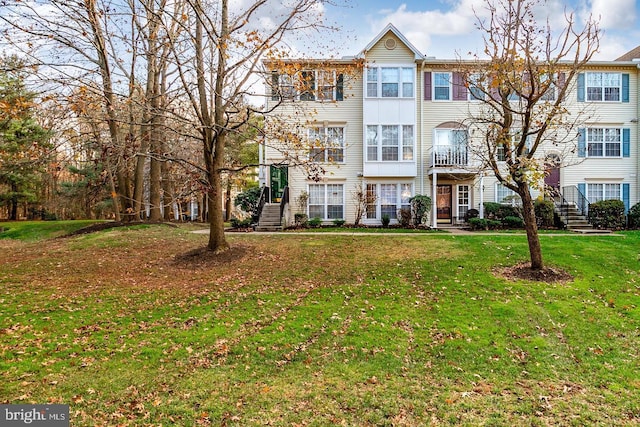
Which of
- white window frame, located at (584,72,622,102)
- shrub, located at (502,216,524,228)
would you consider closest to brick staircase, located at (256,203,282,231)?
shrub, located at (502,216,524,228)

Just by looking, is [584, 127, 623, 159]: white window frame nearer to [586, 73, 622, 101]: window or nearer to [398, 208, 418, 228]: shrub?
[586, 73, 622, 101]: window

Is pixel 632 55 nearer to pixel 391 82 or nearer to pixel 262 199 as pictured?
pixel 391 82

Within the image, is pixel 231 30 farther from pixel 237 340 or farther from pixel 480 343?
pixel 480 343

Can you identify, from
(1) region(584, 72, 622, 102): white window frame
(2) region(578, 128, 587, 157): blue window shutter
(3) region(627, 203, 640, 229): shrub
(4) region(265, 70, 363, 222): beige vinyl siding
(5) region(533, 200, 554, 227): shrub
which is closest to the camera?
(5) region(533, 200, 554, 227): shrub

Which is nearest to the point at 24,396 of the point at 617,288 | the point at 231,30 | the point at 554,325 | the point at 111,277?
the point at 111,277

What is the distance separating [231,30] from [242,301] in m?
6.79

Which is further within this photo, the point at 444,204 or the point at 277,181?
the point at 277,181

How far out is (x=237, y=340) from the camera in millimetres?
5562

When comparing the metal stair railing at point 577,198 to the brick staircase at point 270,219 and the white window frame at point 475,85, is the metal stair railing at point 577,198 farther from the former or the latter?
the brick staircase at point 270,219

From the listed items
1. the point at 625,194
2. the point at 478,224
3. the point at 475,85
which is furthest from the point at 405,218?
the point at 625,194

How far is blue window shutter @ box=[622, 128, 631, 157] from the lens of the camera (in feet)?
59.5

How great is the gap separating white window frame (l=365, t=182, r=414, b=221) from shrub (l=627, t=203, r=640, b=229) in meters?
10.1

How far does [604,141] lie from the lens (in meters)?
18.2

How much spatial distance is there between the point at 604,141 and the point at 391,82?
11.5 metres
